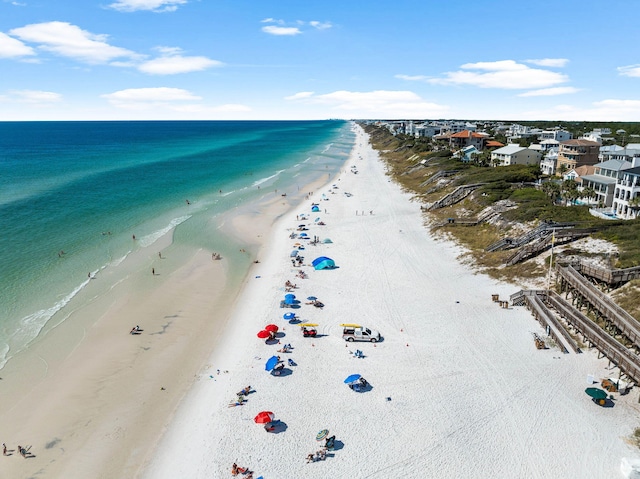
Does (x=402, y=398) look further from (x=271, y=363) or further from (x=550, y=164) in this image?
(x=550, y=164)

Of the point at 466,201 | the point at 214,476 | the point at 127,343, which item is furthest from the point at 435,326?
the point at 466,201

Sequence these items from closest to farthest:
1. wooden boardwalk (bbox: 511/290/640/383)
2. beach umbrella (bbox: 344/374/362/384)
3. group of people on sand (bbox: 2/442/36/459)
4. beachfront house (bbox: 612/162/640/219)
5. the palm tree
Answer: group of people on sand (bbox: 2/442/36/459)
wooden boardwalk (bbox: 511/290/640/383)
beach umbrella (bbox: 344/374/362/384)
beachfront house (bbox: 612/162/640/219)
the palm tree

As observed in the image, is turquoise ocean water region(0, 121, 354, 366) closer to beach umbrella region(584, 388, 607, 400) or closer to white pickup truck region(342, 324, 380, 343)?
white pickup truck region(342, 324, 380, 343)

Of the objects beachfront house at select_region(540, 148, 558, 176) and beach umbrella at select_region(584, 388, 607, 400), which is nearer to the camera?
beach umbrella at select_region(584, 388, 607, 400)

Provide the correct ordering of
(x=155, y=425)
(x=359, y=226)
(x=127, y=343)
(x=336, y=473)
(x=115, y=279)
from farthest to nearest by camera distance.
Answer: (x=359, y=226), (x=115, y=279), (x=127, y=343), (x=155, y=425), (x=336, y=473)

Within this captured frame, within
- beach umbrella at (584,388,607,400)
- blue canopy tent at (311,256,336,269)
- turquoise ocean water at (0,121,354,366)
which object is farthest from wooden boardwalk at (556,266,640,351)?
turquoise ocean water at (0,121,354,366)

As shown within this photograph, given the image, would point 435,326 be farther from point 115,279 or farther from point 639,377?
point 115,279


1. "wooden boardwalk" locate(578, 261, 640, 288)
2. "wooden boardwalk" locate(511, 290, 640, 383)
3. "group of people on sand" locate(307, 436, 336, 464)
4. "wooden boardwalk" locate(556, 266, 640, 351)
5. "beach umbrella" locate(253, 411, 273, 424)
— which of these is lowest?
"group of people on sand" locate(307, 436, 336, 464)
